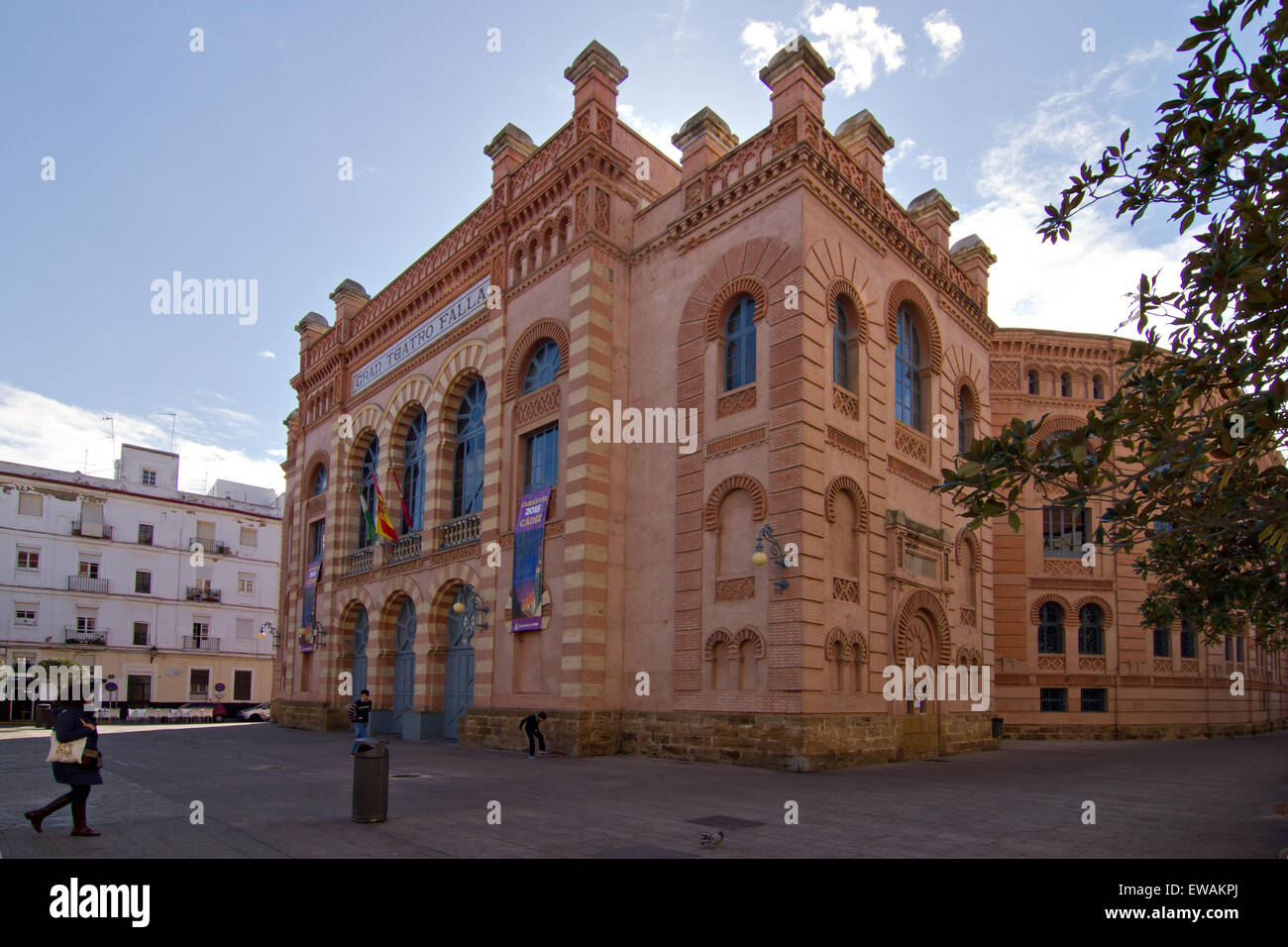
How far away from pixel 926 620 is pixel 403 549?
16.0 m

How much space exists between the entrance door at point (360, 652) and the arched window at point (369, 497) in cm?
262

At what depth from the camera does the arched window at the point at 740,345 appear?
745 inches

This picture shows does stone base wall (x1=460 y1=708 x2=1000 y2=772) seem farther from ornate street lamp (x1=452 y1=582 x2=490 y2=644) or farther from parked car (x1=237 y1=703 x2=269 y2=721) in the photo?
parked car (x1=237 y1=703 x2=269 y2=721)

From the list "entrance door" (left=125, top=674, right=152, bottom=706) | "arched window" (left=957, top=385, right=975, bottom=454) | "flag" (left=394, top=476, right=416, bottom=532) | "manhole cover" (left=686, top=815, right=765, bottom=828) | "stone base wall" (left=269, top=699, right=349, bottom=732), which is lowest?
"entrance door" (left=125, top=674, right=152, bottom=706)

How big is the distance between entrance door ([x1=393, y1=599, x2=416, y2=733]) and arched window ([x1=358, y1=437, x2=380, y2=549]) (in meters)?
3.18

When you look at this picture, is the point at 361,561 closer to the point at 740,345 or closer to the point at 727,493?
Answer: the point at 727,493

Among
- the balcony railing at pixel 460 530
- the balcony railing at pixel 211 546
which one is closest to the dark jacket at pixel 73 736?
the balcony railing at pixel 460 530

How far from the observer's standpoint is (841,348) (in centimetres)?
1970

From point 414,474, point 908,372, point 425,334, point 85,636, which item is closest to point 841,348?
point 908,372

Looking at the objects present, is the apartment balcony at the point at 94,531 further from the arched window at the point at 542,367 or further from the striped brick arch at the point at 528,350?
the arched window at the point at 542,367

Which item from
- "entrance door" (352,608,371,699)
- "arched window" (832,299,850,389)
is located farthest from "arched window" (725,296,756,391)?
"entrance door" (352,608,371,699)

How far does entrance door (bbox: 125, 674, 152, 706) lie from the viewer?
4650 cm
